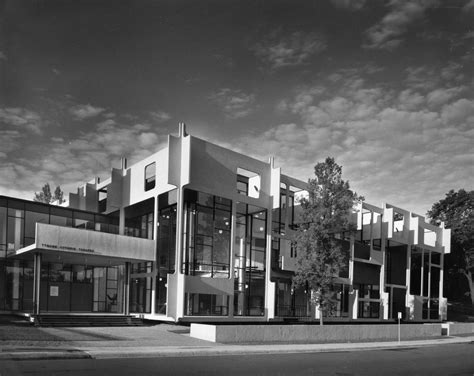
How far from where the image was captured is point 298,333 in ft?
95.8

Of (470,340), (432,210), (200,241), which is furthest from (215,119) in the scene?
(432,210)

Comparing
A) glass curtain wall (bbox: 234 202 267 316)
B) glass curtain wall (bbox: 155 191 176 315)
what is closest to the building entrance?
glass curtain wall (bbox: 155 191 176 315)

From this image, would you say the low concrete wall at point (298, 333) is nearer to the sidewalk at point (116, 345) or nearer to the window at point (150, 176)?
the sidewalk at point (116, 345)

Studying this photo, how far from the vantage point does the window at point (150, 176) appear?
125ft

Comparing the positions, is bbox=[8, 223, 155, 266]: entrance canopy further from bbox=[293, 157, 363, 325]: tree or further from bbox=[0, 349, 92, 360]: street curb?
bbox=[0, 349, 92, 360]: street curb

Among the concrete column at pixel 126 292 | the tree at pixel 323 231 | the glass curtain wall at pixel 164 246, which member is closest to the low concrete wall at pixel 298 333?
the tree at pixel 323 231

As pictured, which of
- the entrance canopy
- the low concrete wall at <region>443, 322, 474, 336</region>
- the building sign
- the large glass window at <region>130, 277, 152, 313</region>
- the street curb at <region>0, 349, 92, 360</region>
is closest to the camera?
the street curb at <region>0, 349, 92, 360</region>

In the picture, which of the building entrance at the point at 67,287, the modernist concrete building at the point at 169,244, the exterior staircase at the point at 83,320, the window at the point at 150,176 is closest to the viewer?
the exterior staircase at the point at 83,320

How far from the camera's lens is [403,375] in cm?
1658

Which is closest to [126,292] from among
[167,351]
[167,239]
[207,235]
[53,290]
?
[167,239]

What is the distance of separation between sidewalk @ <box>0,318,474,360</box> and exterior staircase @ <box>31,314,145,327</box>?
1341mm

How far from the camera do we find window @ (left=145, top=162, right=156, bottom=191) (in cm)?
3812

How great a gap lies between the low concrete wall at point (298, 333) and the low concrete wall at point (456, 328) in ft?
18.1

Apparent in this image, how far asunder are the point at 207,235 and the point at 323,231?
26.8 ft
